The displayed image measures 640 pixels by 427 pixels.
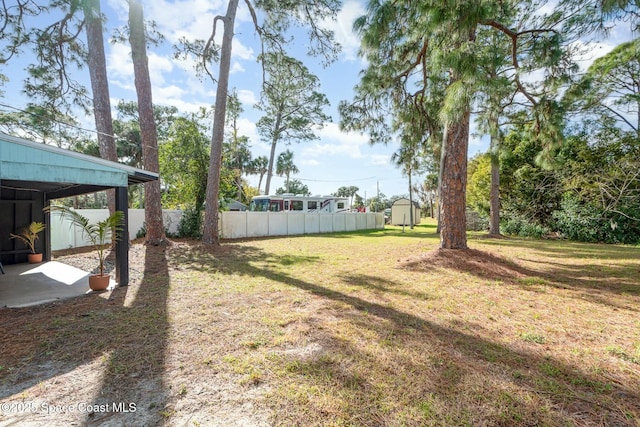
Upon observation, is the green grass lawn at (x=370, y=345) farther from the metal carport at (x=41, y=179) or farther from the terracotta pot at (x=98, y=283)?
the metal carport at (x=41, y=179)

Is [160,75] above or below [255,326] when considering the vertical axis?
above

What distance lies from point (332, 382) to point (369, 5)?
467 cm

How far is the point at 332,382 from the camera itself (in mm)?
2012

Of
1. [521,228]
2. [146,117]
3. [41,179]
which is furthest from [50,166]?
[521,228]

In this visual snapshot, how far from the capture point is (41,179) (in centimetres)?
365

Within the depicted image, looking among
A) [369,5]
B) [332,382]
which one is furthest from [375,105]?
[332,382]

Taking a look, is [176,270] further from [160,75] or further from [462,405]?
[160,75]

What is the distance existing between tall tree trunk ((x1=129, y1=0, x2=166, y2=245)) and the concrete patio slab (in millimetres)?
2511

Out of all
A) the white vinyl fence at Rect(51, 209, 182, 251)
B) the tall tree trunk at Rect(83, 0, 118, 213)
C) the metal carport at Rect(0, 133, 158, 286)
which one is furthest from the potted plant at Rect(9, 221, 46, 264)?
the tall tree trunk at Rect(83, 0, 118, 213)

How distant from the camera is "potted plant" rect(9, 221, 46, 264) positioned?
664 cm

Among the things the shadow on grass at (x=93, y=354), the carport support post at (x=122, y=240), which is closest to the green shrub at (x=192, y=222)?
the carport support post at (x=122, y=240)

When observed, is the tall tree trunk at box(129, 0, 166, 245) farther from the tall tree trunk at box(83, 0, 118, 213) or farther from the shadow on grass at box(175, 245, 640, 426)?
the shadow on grass at box(175, 245, 640, 426)

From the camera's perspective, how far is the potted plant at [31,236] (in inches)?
261

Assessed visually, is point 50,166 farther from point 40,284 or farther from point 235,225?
point 235,225
